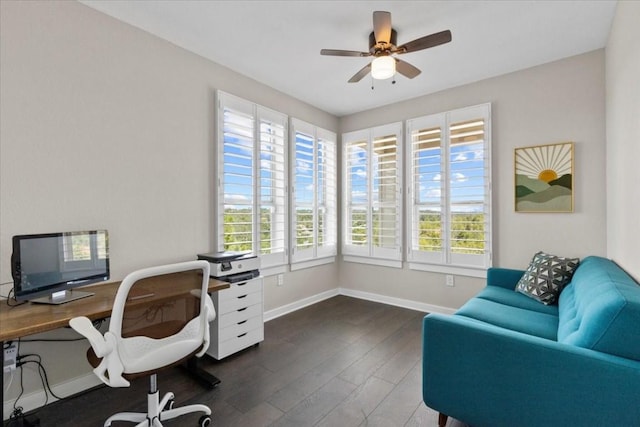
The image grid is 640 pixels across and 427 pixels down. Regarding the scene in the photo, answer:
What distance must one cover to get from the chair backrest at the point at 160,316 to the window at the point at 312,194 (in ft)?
Result: 7.03

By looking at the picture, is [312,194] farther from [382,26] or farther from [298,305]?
[382,26]

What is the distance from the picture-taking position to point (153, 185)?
2582mm

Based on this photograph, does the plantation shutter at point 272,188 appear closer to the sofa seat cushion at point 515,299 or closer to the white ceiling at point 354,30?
the white ceiling at point 354,30

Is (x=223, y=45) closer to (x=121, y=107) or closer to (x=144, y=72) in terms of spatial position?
(x=144, y=72)

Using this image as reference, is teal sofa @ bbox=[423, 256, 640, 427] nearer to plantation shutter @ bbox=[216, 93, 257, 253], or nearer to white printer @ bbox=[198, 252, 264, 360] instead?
white printer @ bbox=[198, 252, 264, 360]

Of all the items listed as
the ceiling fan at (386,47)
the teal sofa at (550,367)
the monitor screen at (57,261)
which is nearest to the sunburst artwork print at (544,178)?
the teal sofa at (550,367)

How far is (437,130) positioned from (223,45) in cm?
257

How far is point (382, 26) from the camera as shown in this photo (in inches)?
83.1

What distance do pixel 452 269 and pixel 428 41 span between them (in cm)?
253

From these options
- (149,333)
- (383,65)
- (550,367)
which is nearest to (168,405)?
(149,333)

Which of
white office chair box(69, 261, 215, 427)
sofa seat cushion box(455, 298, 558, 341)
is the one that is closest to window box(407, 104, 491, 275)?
sofa seat cushion box(455, 298, 558, 341)

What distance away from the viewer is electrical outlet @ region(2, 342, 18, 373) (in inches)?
68.9

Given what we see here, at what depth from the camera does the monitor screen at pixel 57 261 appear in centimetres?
171

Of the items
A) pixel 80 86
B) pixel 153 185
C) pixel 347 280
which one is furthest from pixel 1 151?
pixel 347 280
